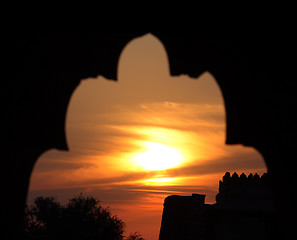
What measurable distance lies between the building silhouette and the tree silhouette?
4207 millimetres

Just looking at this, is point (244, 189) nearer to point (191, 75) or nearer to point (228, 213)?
point (228, 213)

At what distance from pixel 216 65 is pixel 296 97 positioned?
→ 662 mm

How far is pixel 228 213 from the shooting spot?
17844 millimetres

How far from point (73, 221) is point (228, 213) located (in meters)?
12.1

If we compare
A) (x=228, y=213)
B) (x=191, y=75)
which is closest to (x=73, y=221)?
(x=228, y=213)

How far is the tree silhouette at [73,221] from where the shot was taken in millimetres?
23969

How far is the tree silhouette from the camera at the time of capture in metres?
24.0

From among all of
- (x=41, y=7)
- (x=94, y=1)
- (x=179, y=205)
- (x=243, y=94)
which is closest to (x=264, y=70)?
(x=243, y=94)

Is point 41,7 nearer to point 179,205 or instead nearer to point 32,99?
point 32,99

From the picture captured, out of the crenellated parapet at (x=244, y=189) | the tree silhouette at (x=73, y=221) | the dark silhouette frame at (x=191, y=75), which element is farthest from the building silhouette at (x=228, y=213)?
the dark silhouette frame at (x=191, y=75)

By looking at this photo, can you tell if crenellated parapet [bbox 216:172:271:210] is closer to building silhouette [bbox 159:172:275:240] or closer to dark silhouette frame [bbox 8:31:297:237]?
building silhouette [bbox 159:172:275:240]

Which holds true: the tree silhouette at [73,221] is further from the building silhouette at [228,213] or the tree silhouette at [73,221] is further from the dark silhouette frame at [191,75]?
the dark silhouette frame at [191,75]

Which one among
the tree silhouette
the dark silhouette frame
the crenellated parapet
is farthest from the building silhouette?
the dark silhouette frame

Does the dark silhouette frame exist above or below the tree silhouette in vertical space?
above
